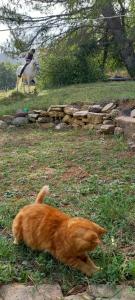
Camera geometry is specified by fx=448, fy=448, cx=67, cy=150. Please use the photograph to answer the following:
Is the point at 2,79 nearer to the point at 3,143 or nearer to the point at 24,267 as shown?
the point at 3,143

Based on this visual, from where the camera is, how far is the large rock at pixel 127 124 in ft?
20.3

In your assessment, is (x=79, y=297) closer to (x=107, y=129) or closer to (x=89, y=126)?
(x=107, y=129)

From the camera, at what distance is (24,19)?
1146 centimetres

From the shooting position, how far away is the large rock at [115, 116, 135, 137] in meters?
6.18

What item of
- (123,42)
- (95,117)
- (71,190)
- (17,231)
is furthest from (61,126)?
(123,42)

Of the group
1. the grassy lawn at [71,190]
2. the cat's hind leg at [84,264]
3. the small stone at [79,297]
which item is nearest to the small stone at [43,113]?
the grassy lawn at [71,190]

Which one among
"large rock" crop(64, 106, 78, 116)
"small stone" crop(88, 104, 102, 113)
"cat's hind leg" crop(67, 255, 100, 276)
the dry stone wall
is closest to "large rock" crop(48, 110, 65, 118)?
the dry stone wall

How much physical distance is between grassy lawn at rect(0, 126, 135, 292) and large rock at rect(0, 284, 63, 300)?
0.19 ft

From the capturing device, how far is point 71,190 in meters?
4.09

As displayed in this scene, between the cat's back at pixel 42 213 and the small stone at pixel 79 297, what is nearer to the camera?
the small stone at pixel 79 297

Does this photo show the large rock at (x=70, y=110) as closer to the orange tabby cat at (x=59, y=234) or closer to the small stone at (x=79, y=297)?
the orange tabby cat at (x=59, y=234)

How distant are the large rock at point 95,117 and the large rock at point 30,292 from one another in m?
4.82

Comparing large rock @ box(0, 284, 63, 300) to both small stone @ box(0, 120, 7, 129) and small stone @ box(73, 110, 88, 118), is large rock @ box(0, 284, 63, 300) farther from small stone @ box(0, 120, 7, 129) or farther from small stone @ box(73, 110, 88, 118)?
small stone @ box(0, 120, 7, 129)

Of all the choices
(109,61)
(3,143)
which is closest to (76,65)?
(109,61)
